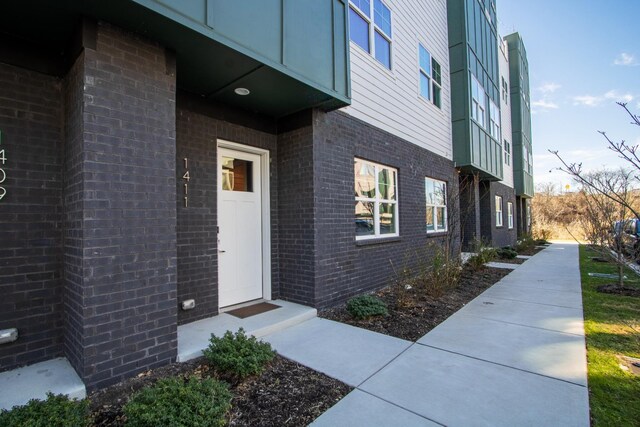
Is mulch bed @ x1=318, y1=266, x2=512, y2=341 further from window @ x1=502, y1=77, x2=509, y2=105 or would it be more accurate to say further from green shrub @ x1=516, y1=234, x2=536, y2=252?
window @ x1=502, y1=77, x2=509, y2=105

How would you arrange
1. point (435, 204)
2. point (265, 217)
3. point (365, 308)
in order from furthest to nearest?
point (435, 204) < point (265, 217) < point (365, 308)

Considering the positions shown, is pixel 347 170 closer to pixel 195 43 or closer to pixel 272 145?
pixel 272 145

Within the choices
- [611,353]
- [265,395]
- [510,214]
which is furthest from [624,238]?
[510,214]

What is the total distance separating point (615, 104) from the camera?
240 cm

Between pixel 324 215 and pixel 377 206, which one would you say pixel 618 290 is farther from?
pixel 324 215

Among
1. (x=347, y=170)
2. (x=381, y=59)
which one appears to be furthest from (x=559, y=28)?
(x=347, y=170)

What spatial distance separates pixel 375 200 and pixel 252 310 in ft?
11.7

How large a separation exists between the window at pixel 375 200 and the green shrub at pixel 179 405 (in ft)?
14.6

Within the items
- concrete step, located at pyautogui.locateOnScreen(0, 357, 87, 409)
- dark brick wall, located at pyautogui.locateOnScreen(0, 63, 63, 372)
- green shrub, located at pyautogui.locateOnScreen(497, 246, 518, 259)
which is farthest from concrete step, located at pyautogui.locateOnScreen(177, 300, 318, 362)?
green shrub, located at pyautogui.locateOnScreen(497, 246, 518, 259)

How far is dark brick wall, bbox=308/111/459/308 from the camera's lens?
18.0ft

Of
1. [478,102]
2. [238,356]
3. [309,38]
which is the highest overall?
[478,102]

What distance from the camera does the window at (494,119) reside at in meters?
13.7

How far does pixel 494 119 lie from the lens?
14.3 meters

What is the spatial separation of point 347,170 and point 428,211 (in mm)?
4504
